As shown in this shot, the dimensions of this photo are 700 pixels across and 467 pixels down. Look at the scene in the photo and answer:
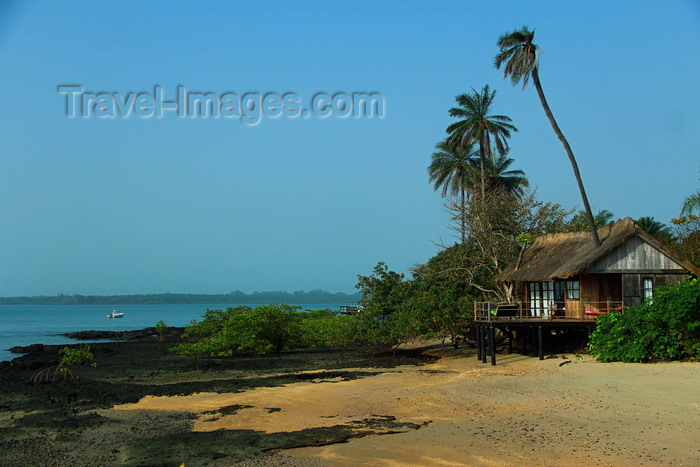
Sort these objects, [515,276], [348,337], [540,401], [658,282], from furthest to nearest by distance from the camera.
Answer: [348,337] < [515,276] < [658,282] < [540,401]

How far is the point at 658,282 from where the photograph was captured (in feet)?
80.6

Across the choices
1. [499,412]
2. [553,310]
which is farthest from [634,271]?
[499,412]

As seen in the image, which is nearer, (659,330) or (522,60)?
(659,330)

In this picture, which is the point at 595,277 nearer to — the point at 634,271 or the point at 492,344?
the point at 634,271

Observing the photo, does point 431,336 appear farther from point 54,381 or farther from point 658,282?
point 54,381

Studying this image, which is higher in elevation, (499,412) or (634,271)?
(634,271)

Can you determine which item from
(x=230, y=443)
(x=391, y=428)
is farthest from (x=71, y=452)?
(x=391, y=428)

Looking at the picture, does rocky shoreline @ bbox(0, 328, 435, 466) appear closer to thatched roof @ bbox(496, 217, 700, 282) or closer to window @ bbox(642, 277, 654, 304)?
thatched roof @ bbox(496, 217, 700, 282)

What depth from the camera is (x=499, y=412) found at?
51.5 feet

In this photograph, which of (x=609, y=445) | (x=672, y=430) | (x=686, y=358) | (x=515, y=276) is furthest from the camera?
(x=515, y=276)

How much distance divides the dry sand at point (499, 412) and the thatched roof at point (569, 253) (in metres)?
3.47

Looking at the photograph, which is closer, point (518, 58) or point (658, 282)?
point (658, 282)

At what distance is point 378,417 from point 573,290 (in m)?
13.5

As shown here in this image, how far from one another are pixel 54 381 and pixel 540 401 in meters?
18.7
